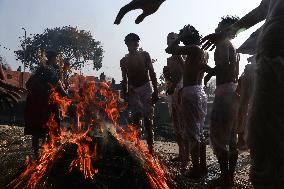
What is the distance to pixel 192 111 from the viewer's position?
6441 mm

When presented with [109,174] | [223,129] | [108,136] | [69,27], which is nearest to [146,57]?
[223,129]

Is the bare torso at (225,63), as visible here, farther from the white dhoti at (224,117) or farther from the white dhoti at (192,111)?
the white dhoti at (192,111)

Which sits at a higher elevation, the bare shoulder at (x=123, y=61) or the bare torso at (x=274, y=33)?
the bare shoulder at (x=123, y=61)

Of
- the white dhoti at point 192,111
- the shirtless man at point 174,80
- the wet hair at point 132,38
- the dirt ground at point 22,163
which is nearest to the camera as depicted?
the dirt ground at point 22,163

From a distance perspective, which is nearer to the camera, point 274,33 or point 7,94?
point 274,33

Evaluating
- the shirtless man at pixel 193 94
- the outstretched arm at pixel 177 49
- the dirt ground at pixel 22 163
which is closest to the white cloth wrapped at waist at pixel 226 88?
the shirtless man at pixel 193 94

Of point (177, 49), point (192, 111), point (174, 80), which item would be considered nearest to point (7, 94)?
point (177, 49)

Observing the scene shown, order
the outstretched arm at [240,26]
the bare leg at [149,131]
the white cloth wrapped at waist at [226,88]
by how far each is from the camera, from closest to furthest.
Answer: the outstretched arm at [240,26]
the white cloth wrapped at waist at [226,88]
the bare leg at [149,131]

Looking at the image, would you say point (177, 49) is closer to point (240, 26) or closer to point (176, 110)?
point (176, 110)

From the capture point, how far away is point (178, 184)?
449 cm

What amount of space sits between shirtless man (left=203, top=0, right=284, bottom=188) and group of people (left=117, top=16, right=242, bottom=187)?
2143 mm

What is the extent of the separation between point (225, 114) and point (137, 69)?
10.0 ft

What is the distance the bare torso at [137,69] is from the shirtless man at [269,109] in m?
6.07

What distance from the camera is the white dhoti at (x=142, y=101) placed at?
801 cm
